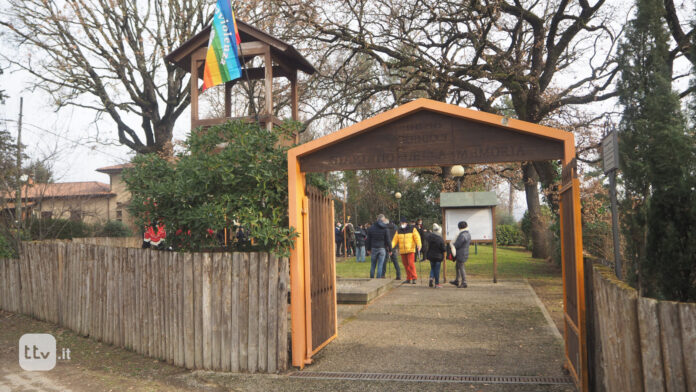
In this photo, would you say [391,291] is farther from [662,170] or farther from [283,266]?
[662,170]

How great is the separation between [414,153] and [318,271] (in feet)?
7.29

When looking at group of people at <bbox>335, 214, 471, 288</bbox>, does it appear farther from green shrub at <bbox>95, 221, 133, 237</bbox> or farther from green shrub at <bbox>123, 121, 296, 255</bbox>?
green shrub at <bbox>95, 221, 133, 237</bbox>

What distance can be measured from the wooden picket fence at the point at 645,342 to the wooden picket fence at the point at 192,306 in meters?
3.75

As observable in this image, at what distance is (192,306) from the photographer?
6828mm

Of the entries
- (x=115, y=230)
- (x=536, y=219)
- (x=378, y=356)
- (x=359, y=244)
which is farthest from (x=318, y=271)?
(x=115, y=230)

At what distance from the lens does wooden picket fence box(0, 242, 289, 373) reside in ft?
21.5

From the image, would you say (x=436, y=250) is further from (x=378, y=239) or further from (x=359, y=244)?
(x=359, y=244)

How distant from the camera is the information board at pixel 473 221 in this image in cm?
1535

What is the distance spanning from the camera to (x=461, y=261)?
549 inches

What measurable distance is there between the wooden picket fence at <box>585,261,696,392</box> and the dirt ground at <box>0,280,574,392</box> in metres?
2.07

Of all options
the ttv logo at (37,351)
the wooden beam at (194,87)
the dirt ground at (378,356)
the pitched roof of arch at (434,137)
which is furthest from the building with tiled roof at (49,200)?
the pitched roof of arch at (434,137)

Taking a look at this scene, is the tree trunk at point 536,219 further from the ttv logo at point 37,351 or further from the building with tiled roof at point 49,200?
the ttv logo at point 37,351

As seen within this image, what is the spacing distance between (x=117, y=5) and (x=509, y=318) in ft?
65.7

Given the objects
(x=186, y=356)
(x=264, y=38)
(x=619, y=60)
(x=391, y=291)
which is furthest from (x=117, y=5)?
(x=619, y=60)
